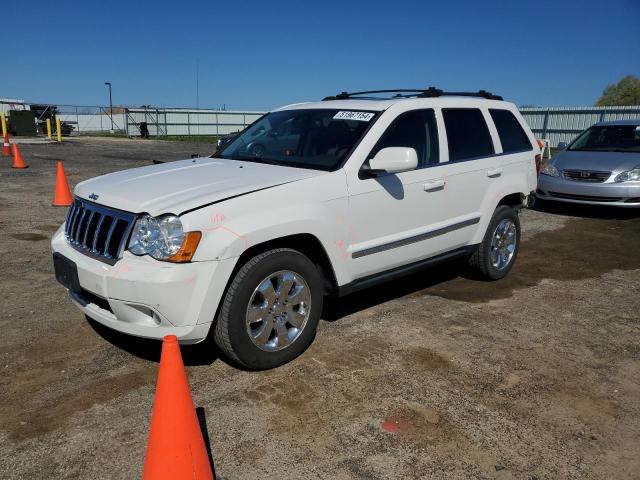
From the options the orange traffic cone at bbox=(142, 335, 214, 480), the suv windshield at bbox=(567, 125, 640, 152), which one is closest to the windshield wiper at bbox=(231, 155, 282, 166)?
the orange traffic cone at bbox=(142, 335, 214, 480)

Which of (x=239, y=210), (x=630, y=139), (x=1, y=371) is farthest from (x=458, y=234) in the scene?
(x=630, y=139)

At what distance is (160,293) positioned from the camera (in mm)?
2996

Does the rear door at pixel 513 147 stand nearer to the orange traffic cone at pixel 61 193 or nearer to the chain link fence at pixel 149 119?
the orange traffic cone at pixel 61 193

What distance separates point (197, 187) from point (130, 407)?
1374 mm

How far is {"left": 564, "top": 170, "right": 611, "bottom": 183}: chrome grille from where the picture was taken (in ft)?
28.8

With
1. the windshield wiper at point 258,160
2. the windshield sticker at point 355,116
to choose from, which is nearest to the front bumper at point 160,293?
the windshield wiper at point 258,160

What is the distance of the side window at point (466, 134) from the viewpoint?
15.4 feet

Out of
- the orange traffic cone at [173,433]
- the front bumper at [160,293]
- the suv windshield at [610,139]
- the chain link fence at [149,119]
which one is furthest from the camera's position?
the chain link fence at [149,119]

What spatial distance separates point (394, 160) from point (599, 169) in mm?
6543

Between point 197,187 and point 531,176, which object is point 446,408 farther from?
point 531,176

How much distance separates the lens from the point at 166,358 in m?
2.28

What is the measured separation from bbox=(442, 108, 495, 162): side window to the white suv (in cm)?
2

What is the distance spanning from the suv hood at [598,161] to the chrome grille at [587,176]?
0.07 m

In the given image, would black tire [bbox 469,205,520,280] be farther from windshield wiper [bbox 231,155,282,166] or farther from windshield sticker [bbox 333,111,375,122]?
windshield wiper [bbox 231,155,282,166]
